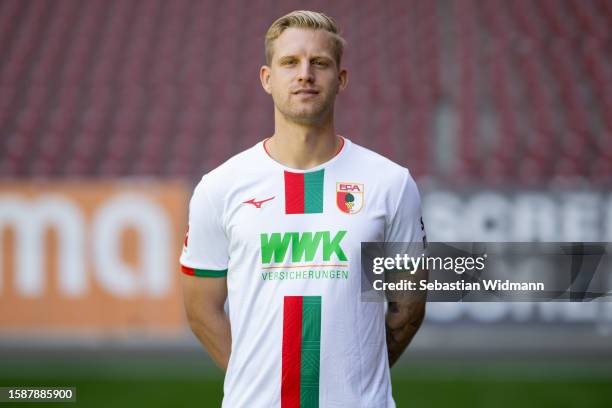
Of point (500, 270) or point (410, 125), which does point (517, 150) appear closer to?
point (410, 125)

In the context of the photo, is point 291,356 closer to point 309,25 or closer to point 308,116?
point 308,116

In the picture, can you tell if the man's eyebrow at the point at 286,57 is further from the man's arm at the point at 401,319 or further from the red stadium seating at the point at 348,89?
the red stadium seating at the point at 348,89

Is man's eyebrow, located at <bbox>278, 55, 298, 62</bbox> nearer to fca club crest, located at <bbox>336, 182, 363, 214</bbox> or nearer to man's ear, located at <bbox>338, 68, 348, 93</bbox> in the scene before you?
man's ear, located at <bbox>338, 68, 348, 93</bbox>

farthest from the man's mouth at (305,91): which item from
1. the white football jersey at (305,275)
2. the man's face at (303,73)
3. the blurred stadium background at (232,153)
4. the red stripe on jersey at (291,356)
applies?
the blurred stadium background at (232,153)

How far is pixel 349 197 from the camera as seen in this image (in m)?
2.31

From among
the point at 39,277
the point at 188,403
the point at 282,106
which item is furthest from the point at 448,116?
the point at 282,106

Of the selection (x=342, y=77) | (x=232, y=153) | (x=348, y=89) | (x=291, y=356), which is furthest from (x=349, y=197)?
(x=348, y=89)

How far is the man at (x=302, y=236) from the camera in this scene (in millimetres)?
2232

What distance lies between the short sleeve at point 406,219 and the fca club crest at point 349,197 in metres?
0.11

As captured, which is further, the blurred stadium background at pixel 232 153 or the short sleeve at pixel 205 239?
the blurred stadium background at pixel 232 153

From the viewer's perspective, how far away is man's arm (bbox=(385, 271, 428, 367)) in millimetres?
2477

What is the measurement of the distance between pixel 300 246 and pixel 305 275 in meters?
0.08

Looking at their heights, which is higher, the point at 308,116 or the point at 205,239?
the point at 308,116

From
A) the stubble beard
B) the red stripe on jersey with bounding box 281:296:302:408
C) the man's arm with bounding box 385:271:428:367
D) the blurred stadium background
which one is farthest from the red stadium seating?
the red stripe on jersey with bounding box 281:296:302:408
